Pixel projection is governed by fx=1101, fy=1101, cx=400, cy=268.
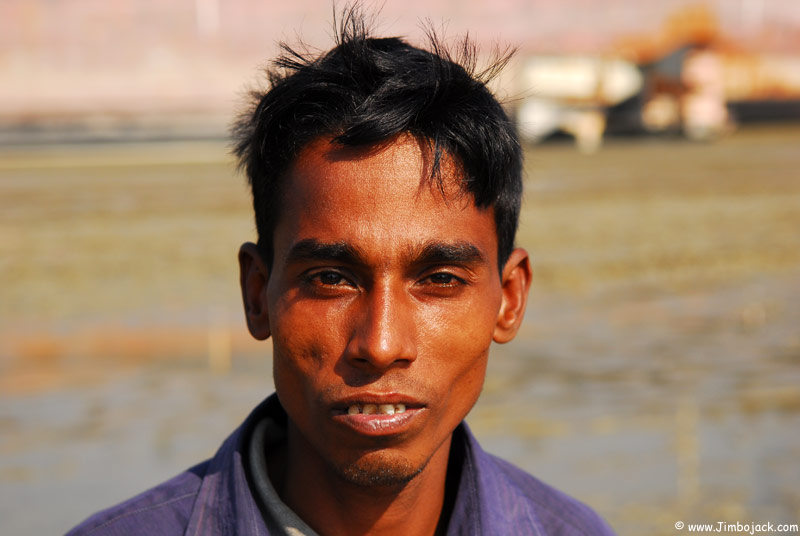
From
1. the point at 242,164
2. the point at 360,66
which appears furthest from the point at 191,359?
the point at 360,66

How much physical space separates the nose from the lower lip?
77 mm

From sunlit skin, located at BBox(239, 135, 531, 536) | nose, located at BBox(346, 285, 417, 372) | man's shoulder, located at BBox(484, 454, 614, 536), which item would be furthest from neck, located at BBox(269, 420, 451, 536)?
nose, located at BBox(346, 285, 417, 372)

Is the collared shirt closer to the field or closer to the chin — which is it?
the chin

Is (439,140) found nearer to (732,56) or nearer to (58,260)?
(58,260)

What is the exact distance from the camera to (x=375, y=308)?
1.77 m

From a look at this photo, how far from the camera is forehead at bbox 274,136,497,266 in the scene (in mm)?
1794

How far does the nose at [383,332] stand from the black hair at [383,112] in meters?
0.22

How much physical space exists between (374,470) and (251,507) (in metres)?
0.20

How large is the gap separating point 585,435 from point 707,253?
227 inches

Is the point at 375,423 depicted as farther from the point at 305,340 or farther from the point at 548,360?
the point at 548,360

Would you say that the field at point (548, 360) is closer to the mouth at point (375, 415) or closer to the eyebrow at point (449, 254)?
the eyebrow at point (449, 254)

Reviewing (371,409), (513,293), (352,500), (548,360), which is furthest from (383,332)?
(548,360)

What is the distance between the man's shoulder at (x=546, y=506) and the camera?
74.5 inches

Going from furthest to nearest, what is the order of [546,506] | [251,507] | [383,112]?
[546,506]
[383,112]
[251,507]
